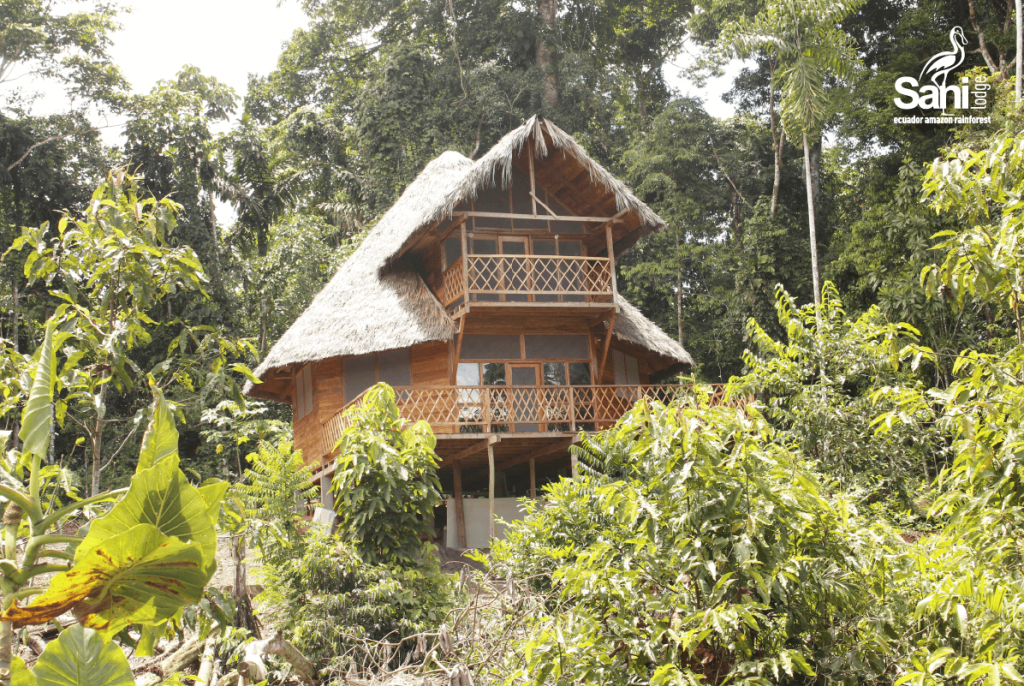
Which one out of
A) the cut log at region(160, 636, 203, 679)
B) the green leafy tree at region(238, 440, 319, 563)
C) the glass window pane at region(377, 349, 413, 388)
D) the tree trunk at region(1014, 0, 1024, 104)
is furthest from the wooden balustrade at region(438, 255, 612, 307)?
the tree trunk at region(1014, 0, 1024, 104)

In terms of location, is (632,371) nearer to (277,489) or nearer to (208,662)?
(277,489)

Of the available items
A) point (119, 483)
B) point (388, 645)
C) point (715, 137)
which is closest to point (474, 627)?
point (388, 645)

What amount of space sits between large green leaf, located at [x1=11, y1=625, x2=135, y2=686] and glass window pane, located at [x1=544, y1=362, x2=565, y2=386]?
1242cm

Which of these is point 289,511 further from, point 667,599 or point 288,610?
point 667,599

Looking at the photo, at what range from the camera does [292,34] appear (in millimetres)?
28500

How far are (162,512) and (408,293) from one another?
12.8m

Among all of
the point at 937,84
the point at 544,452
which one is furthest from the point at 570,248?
the point at 937,84

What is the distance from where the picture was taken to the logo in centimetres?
1675

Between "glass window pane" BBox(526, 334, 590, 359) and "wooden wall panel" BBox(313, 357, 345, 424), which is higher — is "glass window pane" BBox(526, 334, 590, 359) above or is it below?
above

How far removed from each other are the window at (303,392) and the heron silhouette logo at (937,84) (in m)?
13.5

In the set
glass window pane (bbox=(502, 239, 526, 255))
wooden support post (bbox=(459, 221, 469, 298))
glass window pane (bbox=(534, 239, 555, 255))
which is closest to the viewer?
wooden support post (bbox=(459, 221, 469, 298))

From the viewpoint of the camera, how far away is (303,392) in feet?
51.4

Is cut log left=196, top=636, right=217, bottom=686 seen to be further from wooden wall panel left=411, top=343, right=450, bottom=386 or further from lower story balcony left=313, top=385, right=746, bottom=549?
wooden wall panel left=411, top=343, right=450, bottom=386

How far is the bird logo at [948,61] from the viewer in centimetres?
1827
